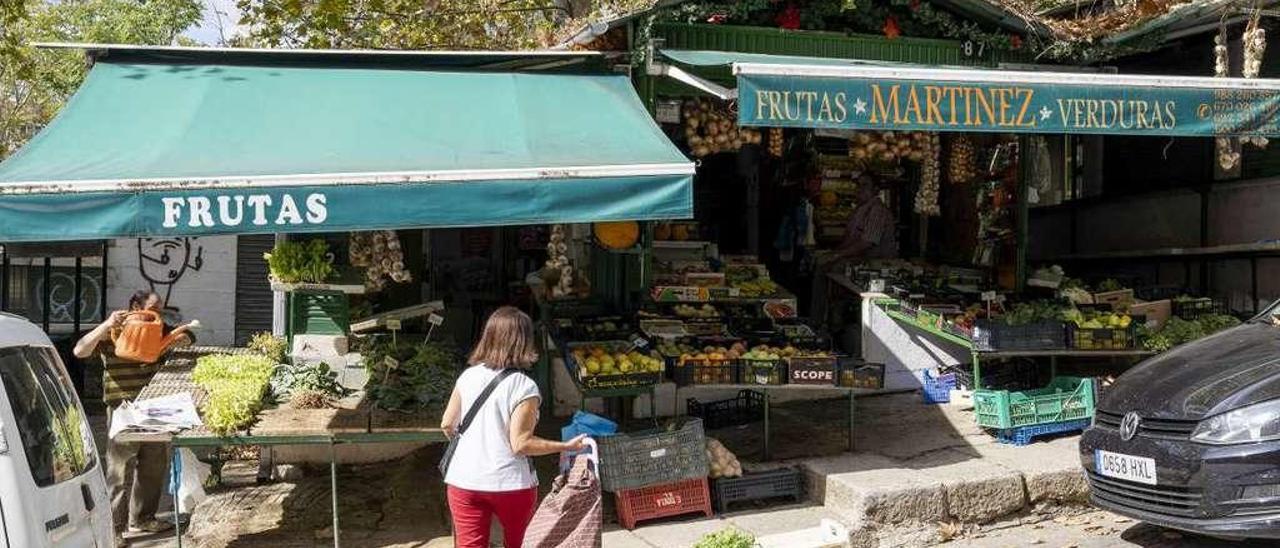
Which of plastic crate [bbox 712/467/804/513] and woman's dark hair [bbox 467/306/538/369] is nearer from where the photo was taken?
woman's dark hair [bbox 467/306/538/369]

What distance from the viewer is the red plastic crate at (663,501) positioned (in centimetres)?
675

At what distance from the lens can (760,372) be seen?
7.52m

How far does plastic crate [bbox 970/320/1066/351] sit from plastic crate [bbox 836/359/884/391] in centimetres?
120

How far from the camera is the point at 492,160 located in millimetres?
6438

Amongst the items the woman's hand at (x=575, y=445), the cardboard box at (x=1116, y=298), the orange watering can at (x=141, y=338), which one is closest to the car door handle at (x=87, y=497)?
the woman's hand at (x=575, y=445)

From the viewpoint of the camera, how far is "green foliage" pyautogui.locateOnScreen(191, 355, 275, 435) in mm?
6277

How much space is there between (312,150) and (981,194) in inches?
282

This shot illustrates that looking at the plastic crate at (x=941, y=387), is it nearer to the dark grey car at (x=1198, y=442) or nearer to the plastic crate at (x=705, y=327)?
the plastic crate at (x=705, y=327)

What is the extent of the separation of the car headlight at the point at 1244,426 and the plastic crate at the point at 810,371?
8.49ft

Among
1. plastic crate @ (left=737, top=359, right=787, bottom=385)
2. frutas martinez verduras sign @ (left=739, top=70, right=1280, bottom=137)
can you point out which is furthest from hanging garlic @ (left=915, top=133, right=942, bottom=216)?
plastic crate @ (left=737, top=359, right=787, bottom=385)

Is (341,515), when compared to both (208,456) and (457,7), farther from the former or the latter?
(457,7)

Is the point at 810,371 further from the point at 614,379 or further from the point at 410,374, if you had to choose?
the point at 410,374

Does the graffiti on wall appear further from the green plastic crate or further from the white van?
the green plastic crate

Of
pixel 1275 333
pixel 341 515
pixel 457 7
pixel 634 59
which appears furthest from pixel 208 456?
pixel 457 7
